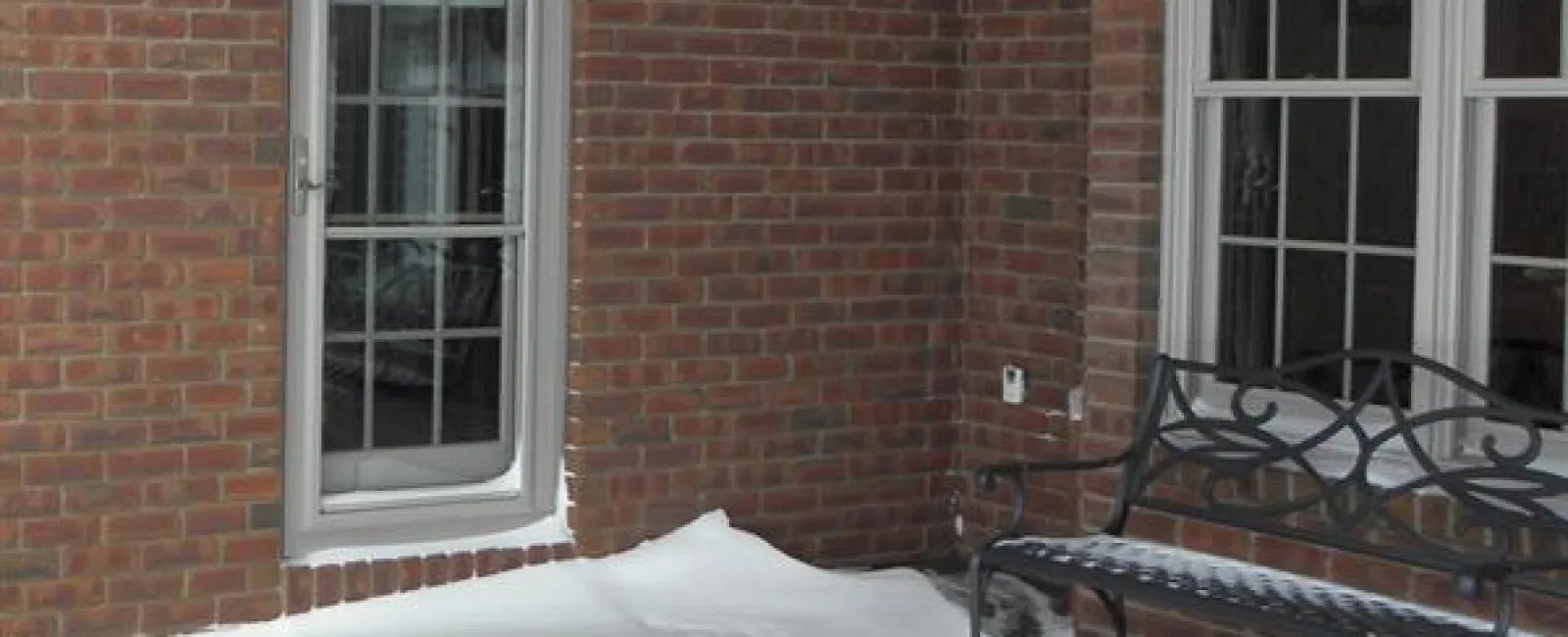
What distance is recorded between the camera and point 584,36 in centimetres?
740

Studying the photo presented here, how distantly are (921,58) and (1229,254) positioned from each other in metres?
1.85

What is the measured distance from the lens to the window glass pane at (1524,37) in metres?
5.82

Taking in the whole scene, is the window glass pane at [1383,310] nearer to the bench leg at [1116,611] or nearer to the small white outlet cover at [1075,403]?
the bench leg at [1116,611]

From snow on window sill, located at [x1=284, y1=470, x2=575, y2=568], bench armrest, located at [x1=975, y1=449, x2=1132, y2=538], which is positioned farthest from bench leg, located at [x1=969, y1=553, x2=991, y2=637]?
snow on window sill, located at [x1=284, y1=470, x2=575, y2=568]

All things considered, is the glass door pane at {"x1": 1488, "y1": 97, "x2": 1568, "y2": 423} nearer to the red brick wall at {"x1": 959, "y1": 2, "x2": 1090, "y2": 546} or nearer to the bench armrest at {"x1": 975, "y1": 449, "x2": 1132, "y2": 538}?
the bench armrest at {"x1": 975, "y1": 449, "x2": 1132, "y2": 538}

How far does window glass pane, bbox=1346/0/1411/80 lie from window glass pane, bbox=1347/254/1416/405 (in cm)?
49

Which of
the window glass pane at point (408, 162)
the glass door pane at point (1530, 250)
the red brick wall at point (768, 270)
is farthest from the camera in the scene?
the red brick wall at point (768, 270)

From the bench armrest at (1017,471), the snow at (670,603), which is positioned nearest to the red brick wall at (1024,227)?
the snow at (670,603)

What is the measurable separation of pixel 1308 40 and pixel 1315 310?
2.39 ft

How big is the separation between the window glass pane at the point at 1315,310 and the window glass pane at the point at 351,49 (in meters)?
2.75

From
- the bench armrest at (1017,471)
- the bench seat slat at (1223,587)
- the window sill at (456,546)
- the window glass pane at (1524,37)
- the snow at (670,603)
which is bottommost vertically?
the snow at (670,603)

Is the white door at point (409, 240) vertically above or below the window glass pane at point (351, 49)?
below

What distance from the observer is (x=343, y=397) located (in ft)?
23.5

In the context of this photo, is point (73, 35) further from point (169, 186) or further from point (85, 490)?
point (85, 490)
